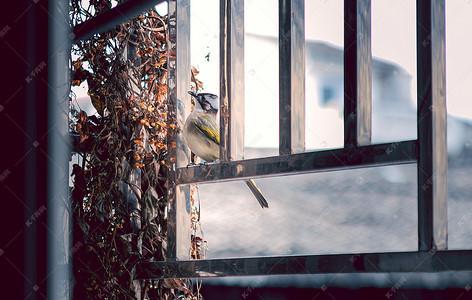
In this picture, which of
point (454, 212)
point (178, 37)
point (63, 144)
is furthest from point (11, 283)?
point (454, 212)

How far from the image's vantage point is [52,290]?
1635mm

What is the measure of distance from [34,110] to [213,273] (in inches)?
19.9

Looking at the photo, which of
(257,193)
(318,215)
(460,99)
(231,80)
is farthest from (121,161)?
(318,215)

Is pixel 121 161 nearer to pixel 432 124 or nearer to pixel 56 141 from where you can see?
pixel 56 141

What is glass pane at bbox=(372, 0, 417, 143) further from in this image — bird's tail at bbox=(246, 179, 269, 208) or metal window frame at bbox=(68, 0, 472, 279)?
bird's tail at bbox=(246, 179, 269, 208)

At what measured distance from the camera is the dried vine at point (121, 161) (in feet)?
7.52

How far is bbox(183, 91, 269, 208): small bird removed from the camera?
1999mm

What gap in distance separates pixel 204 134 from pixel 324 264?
0.55m

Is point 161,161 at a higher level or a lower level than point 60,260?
higher

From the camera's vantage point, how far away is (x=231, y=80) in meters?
1.84

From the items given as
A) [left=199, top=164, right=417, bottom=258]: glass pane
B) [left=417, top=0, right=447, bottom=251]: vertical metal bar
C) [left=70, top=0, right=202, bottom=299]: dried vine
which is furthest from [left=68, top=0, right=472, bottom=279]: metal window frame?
[left=199, top=164, right=417, bottom=258]: glass pane

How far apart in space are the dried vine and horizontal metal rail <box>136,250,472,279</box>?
0.77ft

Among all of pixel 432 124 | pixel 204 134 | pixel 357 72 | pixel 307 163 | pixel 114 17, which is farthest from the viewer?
pixel 204 134

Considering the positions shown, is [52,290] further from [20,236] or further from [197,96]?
[197,96]
